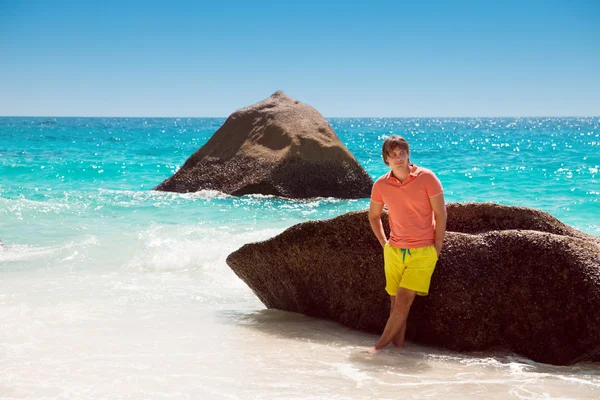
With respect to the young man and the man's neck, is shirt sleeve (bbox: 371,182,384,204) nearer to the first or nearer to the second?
the young man

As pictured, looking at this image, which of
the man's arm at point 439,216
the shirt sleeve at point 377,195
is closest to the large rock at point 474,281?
the man's arm at point 439,216

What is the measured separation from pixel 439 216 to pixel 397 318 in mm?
826

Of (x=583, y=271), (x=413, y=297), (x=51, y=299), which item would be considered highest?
(x=583, y=271)

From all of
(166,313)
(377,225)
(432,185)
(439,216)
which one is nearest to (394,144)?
(432,185)

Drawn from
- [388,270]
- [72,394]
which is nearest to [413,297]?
[388,270]

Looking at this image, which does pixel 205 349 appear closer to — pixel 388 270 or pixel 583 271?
pixel 388 270

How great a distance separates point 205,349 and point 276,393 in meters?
1.05

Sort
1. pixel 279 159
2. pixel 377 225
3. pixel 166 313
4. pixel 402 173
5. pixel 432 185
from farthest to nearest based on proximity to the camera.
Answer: pixel 279 159 < pixel 166 313 < pixel 377 225 < pixel 402 173 < pixel 432 185

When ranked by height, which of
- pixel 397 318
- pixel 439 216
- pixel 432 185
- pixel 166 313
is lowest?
pixel 166 313

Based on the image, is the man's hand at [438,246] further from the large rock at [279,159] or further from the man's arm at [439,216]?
the large rock at [279,159]

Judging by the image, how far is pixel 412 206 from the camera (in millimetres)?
4570

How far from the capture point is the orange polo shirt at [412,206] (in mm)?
4496

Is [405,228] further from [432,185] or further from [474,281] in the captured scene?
[474,281]

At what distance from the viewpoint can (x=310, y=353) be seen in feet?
15.4
